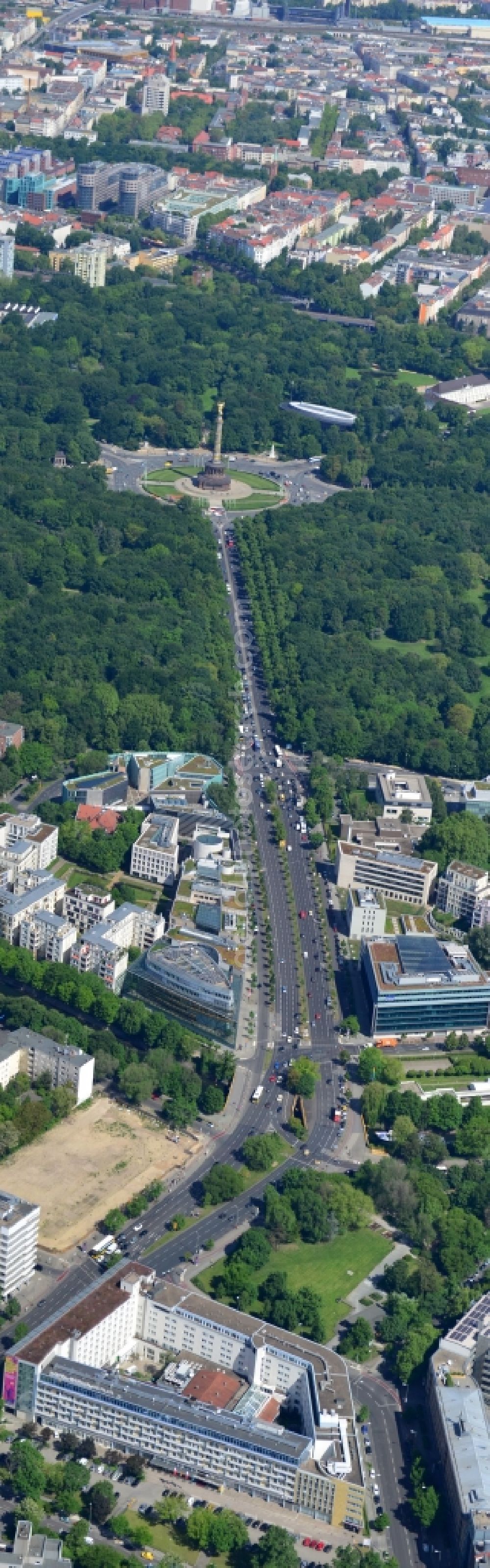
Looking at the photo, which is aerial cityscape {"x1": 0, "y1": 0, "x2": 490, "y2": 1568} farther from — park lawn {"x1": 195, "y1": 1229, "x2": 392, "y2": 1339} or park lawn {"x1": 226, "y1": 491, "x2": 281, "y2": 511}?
park lawn {"x1": 226, "y1": 491, "x2": 281, "y2": 511}

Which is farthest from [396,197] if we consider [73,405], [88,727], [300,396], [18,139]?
[88,727]

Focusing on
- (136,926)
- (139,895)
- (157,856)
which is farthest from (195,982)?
(157,856)

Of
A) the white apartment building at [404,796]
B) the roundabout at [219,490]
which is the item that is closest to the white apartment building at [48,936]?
the white apartment building at [404,796]

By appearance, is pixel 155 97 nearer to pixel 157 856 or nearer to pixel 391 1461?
pixel 157 856

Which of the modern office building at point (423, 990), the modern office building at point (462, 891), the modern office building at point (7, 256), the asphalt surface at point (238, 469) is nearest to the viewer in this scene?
the modern office building at point (423, 990)

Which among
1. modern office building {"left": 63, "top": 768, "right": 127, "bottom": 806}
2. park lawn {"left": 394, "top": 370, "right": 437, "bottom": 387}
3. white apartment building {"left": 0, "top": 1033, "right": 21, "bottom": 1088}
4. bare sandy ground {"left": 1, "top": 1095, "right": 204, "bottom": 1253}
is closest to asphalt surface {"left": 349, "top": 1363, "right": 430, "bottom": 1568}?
bare sandy ground {"left": 1, "top": 1095, "right": 204, "bottom": 1253}

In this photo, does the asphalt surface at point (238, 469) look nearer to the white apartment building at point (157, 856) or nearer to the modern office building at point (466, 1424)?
the white apartment building at point (157, 856)

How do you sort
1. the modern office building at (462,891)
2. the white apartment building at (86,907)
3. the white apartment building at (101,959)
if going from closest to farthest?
the white apartment building at (101,959) < the white apartment building at (86,907) < the modern office building at (462,891)

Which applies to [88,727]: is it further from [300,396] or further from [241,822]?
[300,396]
